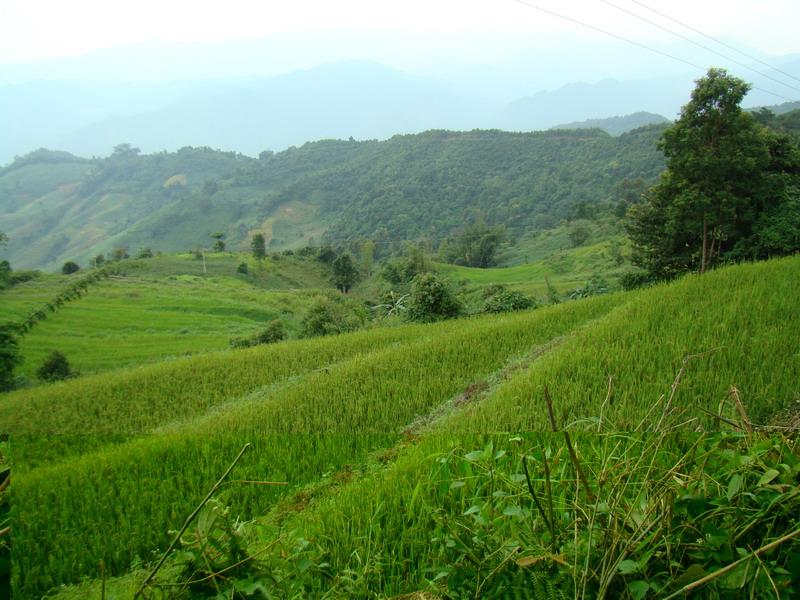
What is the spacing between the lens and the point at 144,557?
1.48m

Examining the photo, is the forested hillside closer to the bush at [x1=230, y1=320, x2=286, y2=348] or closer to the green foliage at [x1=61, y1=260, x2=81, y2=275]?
the green foliage at [x1=61, y1=260, x2=81, y2=275]

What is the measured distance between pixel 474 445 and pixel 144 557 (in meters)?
1.14

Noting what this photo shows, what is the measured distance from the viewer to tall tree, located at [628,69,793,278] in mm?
2357

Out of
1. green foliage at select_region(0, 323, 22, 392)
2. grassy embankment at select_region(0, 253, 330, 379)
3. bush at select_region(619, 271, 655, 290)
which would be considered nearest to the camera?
green foliage at select_region(0, 323, 22, 392)

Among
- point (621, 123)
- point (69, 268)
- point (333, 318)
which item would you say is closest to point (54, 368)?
point (69, 268)

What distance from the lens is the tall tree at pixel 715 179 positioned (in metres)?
2.36

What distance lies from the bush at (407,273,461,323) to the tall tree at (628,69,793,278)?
4.23ft

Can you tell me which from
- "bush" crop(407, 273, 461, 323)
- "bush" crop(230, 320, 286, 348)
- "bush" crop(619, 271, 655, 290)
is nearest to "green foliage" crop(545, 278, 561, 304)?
"bush" crop(619, 271, 655, 290)

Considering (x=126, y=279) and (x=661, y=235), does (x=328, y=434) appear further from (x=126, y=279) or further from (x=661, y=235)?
(x=661, y=235)

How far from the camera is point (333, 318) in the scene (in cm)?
338

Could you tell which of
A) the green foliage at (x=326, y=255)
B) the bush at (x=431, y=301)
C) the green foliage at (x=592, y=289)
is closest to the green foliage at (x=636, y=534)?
the green foliage at (x=592, y=289)

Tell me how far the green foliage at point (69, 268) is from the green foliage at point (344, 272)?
1.65 m

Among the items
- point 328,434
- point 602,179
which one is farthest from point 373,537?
point 602,179

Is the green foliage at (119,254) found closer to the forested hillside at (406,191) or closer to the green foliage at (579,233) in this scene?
the forested hillside at (406,191)
